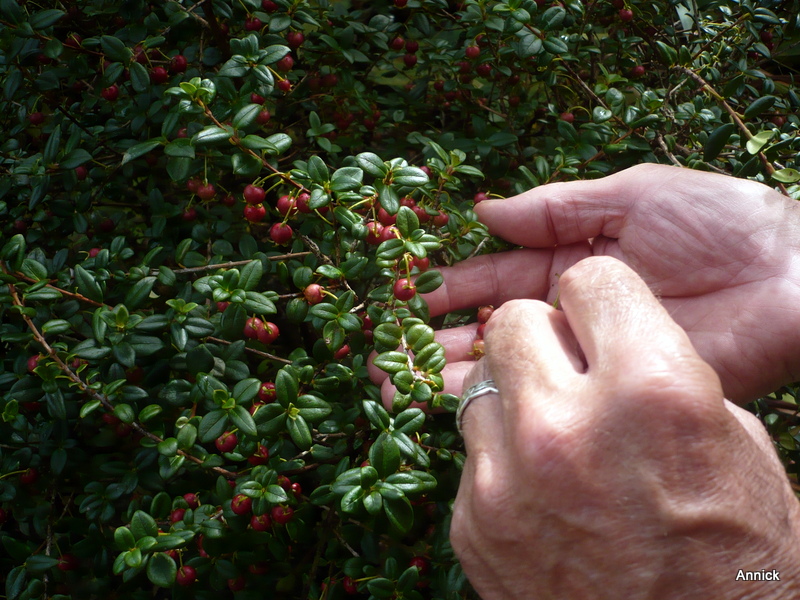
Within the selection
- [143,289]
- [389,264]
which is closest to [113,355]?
[143,289]

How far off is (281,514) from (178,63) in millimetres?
1409

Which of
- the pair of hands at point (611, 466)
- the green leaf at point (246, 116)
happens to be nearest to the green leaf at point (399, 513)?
the pair of hands at point (611, 466)

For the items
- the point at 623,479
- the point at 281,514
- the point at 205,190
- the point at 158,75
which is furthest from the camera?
the point at 158,75

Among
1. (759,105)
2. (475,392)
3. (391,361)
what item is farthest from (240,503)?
(759,105)

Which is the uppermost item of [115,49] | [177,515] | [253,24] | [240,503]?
[253,24]

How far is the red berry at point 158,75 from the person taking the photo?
1896 mm

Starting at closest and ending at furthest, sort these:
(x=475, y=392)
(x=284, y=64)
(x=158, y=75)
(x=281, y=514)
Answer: (x=475, y=392), (x=281, y=514), (x=158, y=75), (x=284, y=64)

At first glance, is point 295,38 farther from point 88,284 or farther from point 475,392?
point 475,392

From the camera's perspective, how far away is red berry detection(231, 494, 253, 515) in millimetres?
1500

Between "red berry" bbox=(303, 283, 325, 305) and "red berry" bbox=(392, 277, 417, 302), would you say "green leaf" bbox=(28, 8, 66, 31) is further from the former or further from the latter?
"red berry" bbox=(392, 277, 417, 302)

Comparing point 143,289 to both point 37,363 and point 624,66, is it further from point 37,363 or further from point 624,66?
point 624,66

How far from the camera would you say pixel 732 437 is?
3.47 ft

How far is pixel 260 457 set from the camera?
5.22 feet

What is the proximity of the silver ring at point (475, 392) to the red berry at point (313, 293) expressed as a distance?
48 cm
